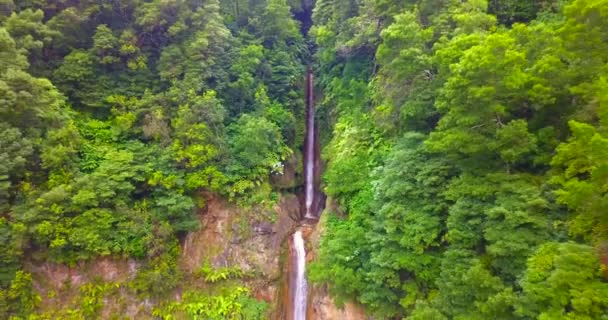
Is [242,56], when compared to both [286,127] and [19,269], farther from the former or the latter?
[19,269]

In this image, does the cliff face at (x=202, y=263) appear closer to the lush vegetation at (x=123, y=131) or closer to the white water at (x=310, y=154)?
the lush vegetation at (x=123, y=131)

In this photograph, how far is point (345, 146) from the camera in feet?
55.6

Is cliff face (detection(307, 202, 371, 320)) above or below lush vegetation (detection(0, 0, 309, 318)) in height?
below

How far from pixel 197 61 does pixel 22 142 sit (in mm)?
7724

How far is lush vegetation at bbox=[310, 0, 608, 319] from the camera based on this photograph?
760 cm

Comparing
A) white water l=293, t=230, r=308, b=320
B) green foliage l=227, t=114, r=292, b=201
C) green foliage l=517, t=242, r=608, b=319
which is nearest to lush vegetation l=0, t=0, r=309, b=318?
green foliage l=227, t=114, r=292, b=201

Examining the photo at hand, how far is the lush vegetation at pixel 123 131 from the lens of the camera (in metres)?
12.9

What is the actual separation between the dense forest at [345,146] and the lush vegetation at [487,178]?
0.05 m

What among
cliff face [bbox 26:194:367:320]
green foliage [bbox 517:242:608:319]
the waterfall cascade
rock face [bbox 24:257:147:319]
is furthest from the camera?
the waterfall cascade

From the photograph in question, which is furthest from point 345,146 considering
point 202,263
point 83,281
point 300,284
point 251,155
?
point 83,281

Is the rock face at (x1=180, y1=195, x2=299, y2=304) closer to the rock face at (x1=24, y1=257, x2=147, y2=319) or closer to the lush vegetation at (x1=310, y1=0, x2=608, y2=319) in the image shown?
the rock face at (x1=24, y1=257, x2=147, y2=319)

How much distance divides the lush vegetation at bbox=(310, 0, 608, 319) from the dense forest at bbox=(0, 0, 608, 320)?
5 cm

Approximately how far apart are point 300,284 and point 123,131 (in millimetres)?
10422

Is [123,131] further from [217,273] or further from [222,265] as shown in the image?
[217,273]
